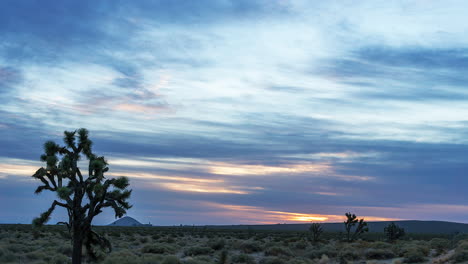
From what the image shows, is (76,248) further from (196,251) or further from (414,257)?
(414,257)

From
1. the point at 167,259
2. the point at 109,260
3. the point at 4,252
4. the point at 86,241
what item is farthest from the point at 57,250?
the point at 86,241

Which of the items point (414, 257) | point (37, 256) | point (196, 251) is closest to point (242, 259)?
point (196, 251)

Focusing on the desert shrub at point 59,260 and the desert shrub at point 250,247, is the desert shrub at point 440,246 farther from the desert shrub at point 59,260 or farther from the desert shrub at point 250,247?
the desert shrub at point 59,260

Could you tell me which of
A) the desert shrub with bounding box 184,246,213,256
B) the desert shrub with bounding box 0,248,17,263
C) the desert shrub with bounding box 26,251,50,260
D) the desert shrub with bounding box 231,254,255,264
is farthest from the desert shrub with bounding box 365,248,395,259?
the desert shrub with bounding box 0,248,17,263

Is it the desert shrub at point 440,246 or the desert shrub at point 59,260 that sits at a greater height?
the desert shrub at point 440,246

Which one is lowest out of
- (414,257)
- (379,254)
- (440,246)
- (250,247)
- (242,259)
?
(242,259)

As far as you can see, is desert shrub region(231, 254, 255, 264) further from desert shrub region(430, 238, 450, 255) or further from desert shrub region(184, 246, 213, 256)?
desert shrub region(430, 238, 450, 255)

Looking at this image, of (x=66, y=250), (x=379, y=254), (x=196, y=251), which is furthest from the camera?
(x=196, y=251)

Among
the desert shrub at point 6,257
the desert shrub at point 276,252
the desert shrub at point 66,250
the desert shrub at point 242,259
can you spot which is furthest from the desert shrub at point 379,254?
the desert shrub at point 6,257

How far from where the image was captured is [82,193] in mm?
21641

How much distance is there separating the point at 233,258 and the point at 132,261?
7.99 meters

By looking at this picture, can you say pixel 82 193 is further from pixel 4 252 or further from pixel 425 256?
pixel 425 256

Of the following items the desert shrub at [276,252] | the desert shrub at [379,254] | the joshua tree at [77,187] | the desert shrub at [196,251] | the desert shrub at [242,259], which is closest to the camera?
the joshua tree at [77,187]

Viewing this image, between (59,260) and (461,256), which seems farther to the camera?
(59,260)
